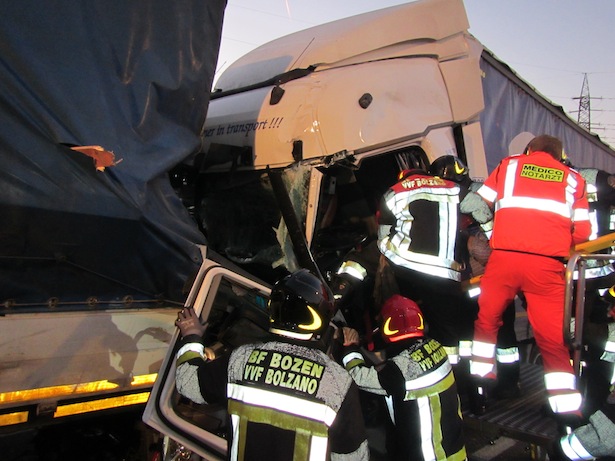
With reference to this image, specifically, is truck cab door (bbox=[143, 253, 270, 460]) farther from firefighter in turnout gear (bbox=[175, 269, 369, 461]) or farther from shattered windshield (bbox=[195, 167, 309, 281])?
shattered windshield (bbox=[195, 167, 309, 281])

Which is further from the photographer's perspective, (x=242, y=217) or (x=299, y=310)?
(x=242, y=217)

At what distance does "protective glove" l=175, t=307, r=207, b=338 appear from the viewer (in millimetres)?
2189

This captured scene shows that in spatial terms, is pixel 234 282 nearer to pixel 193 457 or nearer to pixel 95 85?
pixel 193 457

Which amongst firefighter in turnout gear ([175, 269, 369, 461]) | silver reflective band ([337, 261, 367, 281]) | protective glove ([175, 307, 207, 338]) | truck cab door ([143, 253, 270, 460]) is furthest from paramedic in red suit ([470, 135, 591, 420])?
protective glove ([175, 307, 207, 338])

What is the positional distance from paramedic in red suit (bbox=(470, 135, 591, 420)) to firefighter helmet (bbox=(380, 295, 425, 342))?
79 centimetres

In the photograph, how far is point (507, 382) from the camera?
377 centimetres

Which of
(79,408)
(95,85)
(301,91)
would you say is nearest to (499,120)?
(301,91)

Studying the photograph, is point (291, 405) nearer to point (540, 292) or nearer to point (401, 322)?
point (401, 322)

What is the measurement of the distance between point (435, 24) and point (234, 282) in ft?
9.25

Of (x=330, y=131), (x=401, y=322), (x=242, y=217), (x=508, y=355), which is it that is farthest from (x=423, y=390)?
(x=242, y=217)

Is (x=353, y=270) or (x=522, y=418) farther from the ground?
(x=353, y=270)

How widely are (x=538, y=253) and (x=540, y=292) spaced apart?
0.23 m

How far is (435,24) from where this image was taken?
4.16 metres

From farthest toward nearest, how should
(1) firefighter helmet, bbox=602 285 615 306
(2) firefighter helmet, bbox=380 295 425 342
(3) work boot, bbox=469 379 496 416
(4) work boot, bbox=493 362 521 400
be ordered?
(4) work boot, bbox=493 362 521 400
(3) work boot, bbox=469 379 496 416
(1) firefighter helmet, bbox=602 285 615 306
(2) firefighter helmet, bbox=380 295 425 342
